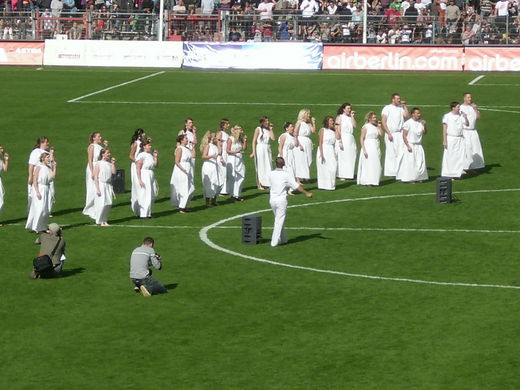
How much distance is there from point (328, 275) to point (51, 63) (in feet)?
127

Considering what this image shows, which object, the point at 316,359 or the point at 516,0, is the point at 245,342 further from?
the point at 516,0

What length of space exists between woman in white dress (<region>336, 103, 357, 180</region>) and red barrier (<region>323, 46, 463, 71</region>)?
21809 millimetres

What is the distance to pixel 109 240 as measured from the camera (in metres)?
32.2

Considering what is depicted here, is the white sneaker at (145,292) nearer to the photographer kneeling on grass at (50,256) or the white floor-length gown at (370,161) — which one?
the photographer kneeling on grass at (50,256)

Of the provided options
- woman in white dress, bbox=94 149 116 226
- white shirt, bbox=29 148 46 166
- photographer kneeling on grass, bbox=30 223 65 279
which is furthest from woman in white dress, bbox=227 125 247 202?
photographer kneeling on grass, bbox=30 223 65 279

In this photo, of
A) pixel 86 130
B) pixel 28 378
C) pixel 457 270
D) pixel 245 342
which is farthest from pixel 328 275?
pixel 86 130

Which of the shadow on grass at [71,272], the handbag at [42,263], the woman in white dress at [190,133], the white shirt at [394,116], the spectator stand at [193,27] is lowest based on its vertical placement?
the shadow on grass at [71,272]

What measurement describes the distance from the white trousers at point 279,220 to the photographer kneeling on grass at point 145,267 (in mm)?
4375

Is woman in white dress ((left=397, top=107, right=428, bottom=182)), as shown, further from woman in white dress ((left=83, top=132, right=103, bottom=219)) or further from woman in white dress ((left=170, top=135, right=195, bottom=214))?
woman in white dress ((left=83, top=132, right=103, bottom=219))

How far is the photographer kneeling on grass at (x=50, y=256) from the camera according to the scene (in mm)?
27984

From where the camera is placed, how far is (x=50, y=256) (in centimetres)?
2831

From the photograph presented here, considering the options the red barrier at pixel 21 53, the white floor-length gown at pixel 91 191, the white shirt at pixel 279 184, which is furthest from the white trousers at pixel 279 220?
the red barrier at pixel 21 53

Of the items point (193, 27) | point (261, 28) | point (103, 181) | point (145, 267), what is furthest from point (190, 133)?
point (193, 27)

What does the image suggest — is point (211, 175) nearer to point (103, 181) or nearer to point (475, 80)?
point (103, 181)
